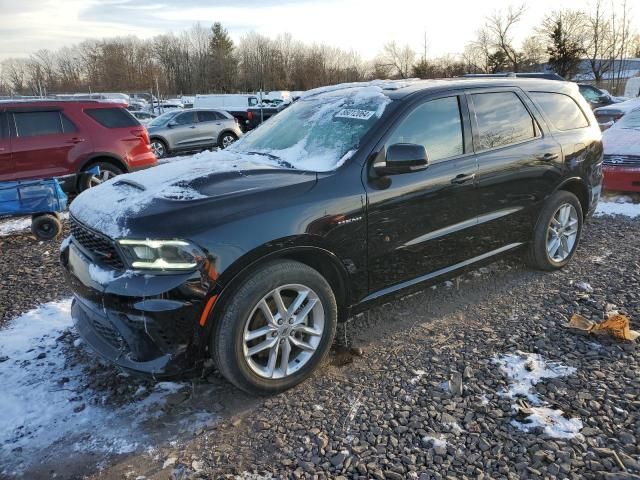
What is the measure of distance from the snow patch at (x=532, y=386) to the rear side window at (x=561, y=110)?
7.68 ft

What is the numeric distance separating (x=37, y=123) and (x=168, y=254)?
675cm

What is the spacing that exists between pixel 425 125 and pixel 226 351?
2.10 metres

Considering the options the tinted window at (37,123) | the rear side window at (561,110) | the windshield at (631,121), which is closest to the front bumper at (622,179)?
the windshield at (631,121)

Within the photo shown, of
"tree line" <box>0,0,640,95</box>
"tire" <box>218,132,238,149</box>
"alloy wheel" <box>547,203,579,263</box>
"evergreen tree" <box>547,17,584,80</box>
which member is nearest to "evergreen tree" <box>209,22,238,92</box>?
"tree line" <box>0,0,640,95</box>

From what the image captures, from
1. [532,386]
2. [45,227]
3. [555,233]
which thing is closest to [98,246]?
[532,386]

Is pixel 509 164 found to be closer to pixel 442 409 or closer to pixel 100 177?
pixel 442 409

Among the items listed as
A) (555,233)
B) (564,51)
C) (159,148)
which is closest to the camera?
(555,233)

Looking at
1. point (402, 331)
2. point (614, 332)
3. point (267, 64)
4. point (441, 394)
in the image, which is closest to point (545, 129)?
point (614, 332)

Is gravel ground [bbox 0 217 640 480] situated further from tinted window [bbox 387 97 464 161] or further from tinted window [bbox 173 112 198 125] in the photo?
tinted window [bbox 173 112 198 125]

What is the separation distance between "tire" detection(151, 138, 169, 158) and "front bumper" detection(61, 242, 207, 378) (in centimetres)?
1390

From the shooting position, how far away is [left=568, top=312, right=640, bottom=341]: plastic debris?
3.44 metres

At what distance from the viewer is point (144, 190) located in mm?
3004

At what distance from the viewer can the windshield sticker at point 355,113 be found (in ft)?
11.3

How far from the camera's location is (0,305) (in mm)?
4402
